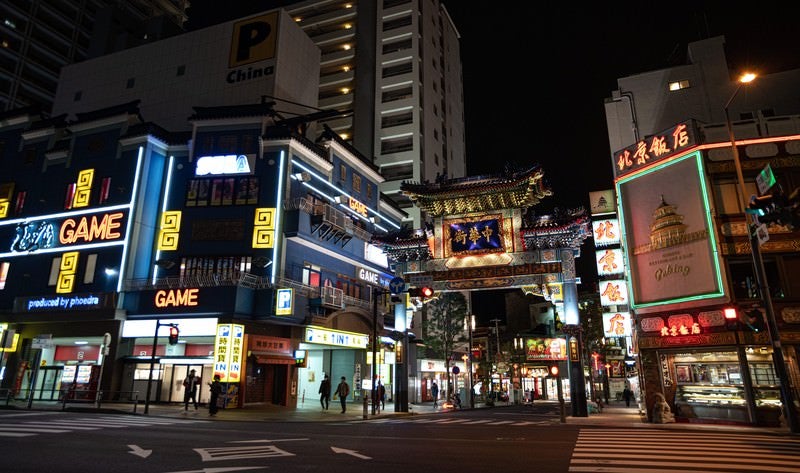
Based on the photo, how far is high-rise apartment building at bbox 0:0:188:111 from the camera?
5766 cm

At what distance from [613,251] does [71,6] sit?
275ft

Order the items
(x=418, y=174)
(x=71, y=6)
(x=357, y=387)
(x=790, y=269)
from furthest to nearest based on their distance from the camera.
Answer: (x=71, y=6) < (x=418, y=174) < (x=357, y=387) < (x=790, y=269)

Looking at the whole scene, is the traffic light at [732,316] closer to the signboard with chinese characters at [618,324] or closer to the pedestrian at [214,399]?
the signboard with chinese characters at [618,324]

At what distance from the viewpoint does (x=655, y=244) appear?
963 inches

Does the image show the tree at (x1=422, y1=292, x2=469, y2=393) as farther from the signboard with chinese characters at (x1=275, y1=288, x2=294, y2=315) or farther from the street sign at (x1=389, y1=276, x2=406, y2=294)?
the signboard with chinese characters at (x1=275, y1=288, x2=294, y2=315)

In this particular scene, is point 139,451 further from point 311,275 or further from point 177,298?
point 311,275

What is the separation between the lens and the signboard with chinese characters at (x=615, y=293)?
26453mm

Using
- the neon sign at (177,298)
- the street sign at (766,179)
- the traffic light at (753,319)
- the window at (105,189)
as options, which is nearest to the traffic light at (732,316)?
the traffic light at (753,319)

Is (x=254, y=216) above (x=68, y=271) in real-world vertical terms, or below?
above

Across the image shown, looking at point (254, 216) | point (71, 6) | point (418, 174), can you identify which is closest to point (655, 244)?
point (254, 216)

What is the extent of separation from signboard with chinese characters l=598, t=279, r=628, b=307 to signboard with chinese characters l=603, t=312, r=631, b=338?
34.1 inches

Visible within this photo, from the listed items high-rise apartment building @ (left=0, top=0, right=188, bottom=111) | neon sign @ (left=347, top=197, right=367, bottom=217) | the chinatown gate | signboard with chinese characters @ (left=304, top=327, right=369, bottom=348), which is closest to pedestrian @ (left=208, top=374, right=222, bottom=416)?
signboard with chinese characters @ (left=304, top=327, right=369, bottom=348)

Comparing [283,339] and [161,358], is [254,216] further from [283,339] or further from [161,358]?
[161,358]

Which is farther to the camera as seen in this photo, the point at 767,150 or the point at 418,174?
the point at 418,174
